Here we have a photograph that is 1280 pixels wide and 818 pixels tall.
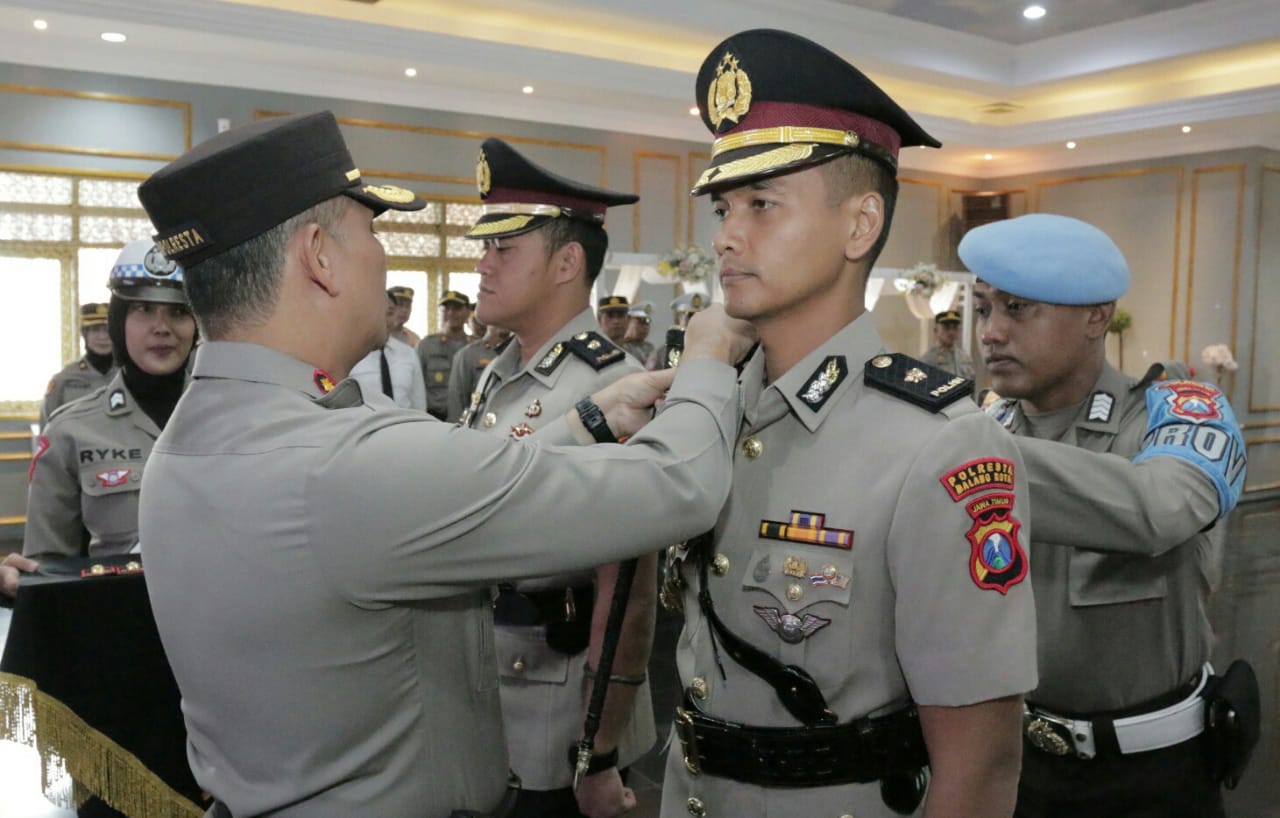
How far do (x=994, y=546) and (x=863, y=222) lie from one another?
51cm

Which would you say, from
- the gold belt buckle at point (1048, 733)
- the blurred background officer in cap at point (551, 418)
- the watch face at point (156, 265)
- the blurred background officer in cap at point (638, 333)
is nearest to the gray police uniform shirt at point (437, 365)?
the blurred background officer in cap at point (638, 333)

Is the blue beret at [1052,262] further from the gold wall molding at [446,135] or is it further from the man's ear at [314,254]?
the gold wall molding at [446,135]

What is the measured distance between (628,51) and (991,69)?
4359 millimetres

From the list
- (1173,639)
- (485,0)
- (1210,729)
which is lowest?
(1210,729)

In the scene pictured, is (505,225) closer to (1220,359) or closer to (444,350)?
(444,350)

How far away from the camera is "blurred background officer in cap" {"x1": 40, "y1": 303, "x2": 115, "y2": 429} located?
20.9 feet

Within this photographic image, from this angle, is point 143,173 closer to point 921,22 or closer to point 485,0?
point 485,0

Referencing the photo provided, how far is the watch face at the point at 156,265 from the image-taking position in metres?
2.49

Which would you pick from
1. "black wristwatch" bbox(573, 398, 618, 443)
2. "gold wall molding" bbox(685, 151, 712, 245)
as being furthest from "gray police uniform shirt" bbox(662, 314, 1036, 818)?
"gold wall molding" bbox(685, 151, 712, 245)

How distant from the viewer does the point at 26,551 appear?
254cm

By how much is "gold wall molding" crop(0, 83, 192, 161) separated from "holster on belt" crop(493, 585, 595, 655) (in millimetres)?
7289

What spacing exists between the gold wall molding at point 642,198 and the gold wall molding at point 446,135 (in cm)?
37

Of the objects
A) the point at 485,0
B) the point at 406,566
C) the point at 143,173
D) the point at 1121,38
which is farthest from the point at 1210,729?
the point at 1121,38

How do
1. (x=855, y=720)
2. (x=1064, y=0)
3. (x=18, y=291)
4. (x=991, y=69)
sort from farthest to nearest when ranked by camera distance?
(x=991, y=69) < (x=1064, y=0) < (x=18, y=291) < (x=855, y=720)
